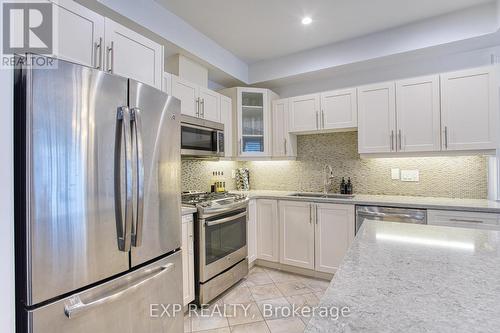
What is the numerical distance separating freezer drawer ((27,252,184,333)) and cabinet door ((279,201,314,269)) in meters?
1.53

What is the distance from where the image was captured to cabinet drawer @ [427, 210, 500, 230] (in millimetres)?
2116

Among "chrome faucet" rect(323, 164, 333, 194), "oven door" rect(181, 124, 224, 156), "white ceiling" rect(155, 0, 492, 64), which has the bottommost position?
"chrome faucet" rect(323, 164, 333, 194)

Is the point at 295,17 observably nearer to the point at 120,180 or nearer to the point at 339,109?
the point at 339,109

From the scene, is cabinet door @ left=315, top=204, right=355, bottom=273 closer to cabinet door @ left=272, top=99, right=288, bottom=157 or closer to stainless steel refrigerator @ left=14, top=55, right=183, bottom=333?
cabinet door @ left=272, top=99, right=288, bottom=157

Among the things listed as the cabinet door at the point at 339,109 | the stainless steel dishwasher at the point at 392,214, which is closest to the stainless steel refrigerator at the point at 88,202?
the stainless steel dishwasher at the point at 392,214

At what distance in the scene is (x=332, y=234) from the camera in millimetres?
2766

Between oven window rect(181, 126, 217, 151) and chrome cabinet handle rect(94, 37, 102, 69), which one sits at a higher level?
chrome cabinet handle rect(94, 37, 102, 69)

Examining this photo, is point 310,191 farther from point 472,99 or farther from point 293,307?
point 472,99

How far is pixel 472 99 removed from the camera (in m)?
2.42

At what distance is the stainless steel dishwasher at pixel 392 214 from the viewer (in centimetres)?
239

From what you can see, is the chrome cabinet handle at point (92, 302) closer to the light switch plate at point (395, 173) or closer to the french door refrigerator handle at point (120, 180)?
the french door refrigerator handle at point (120, 180)

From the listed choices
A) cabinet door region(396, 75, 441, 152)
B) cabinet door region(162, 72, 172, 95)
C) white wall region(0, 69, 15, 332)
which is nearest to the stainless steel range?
cabinet door region(162, 72, 172, 95)

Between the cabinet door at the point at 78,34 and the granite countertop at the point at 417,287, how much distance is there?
1752 mm

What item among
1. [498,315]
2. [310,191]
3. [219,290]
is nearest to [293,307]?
[219,290]
